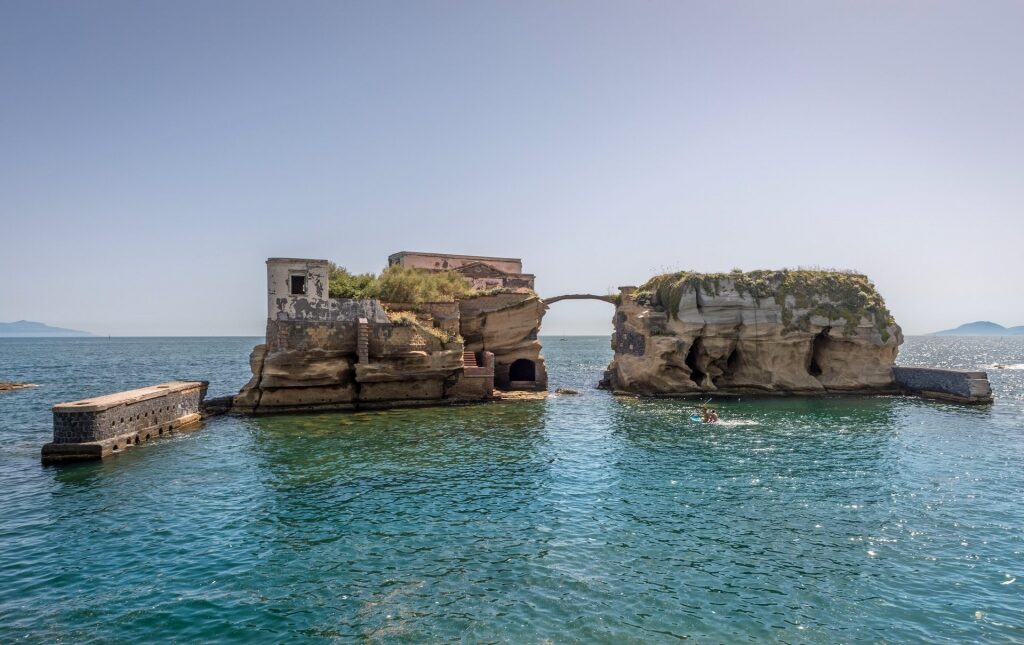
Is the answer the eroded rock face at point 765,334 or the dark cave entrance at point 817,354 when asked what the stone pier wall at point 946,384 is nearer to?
the eroded rock face at point 765,334

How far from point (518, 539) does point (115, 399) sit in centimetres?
2130

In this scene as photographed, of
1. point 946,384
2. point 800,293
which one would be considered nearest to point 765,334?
point 800,293

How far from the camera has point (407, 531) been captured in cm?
1495

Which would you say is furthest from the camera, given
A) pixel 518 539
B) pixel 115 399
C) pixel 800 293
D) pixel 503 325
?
pixel 800 293

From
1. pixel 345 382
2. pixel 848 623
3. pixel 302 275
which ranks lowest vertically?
pixel 848 623

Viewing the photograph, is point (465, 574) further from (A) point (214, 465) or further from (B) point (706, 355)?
(B) point (706, 355)

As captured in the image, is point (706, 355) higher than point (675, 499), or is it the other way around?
point (706, 355)

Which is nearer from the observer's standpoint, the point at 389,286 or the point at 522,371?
the point at 389,286

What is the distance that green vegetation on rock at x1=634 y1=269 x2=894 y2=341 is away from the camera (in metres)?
41.7

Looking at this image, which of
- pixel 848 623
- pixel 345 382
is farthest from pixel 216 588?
pixel 345 382

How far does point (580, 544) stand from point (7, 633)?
11.9 m

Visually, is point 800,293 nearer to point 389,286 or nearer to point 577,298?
point 577,298

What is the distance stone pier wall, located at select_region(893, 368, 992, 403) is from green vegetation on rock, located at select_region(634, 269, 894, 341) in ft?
13.3

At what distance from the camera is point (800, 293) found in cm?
4222
